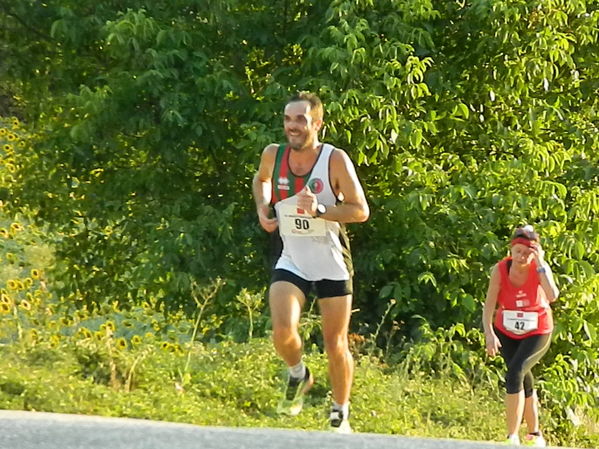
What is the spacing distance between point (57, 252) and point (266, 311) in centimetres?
232

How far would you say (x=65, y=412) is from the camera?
29.2ft

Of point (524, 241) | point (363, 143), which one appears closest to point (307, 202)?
point (524, 241)

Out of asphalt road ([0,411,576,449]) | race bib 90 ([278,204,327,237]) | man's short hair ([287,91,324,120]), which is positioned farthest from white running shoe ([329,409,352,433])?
asphalt road ([0,411,576,449])

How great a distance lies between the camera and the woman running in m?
9.37

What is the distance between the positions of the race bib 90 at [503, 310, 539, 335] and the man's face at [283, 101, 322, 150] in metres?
2.02

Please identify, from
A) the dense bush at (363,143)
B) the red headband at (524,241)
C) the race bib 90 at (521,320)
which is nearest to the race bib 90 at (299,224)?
the red headband at (524,241)

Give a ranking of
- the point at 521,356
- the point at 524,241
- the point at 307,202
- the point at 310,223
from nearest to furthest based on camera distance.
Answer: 1. the point at 307,202
2. the point at 310,223
3. the point at 524,241
4. the point at 521,356

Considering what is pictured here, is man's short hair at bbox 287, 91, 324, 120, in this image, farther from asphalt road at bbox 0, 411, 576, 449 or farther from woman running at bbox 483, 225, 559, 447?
asphalt road at bbox 0, 411, 576, 449

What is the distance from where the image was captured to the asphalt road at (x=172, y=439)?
5949 millimetres

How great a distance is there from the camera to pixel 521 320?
9438 millimetres

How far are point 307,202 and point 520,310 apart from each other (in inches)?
83.7

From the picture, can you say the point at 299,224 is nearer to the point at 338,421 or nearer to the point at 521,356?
the point at 338,421

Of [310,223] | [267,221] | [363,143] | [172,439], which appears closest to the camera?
[172,439]

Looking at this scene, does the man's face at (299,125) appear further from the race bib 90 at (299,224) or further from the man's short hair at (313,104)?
the race bib 90 at (299,224)
